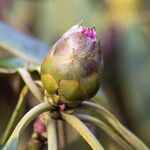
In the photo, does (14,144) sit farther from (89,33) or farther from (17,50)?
(17,50)

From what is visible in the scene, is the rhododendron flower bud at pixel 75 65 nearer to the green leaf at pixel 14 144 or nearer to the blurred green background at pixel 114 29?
the green leaf at pixel 14 144

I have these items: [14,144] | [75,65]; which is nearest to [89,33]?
[75,65]

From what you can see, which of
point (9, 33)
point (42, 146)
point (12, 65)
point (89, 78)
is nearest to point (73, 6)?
point (9, 33)

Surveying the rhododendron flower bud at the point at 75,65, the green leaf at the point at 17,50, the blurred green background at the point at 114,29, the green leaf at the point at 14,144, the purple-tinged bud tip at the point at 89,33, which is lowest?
Result: the blurred green background at the point at 114,29

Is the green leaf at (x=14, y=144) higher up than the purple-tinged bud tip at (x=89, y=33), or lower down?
lower down

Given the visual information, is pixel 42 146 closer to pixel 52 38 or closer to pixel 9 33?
pixel 9 33

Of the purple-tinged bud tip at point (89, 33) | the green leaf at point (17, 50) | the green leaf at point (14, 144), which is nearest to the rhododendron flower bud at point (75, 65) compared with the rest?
the purple-tinged bud tip at point (89, 33)
